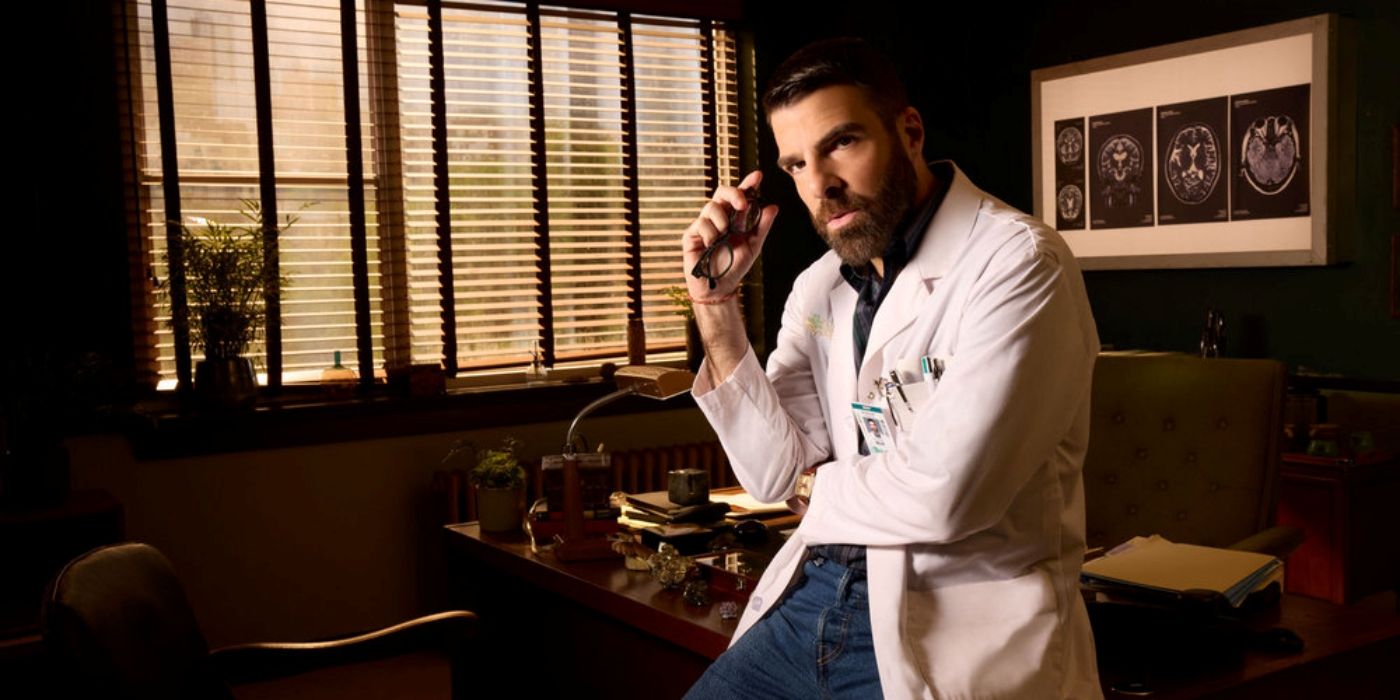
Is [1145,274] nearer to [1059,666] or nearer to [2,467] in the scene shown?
[1059,666]

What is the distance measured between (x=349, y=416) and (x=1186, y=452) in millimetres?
2657

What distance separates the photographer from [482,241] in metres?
4.59

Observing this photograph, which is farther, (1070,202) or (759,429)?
(1070,202)

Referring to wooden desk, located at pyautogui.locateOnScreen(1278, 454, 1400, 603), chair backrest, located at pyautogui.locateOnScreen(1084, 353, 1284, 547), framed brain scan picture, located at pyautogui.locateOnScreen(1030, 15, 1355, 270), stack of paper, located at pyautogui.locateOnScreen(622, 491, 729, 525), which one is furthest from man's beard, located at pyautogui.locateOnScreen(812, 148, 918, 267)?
framed brain scan picture, located at pyautogui.locateOnScreen(1030, 15, 1355, 270)

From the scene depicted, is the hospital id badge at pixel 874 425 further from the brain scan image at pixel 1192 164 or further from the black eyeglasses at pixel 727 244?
the brain scan image at pixel 1192 164

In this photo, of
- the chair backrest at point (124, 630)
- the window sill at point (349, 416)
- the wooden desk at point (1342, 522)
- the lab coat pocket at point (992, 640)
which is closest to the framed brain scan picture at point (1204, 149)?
the wooden desk at point (1342, 522)

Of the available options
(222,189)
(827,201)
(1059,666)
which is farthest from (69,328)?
(1059,666)

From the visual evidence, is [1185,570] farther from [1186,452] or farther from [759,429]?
[1186,452]

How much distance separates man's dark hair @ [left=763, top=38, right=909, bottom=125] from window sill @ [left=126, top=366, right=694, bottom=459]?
2770mm

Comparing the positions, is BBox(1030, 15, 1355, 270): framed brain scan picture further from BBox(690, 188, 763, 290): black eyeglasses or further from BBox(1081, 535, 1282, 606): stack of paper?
BBox(690, 188, 763, 290): black eyeglasses

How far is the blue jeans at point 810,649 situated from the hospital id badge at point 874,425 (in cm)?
17

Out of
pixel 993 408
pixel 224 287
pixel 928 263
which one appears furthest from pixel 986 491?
pixel 224 287

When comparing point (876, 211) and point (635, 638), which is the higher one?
point (876, 211)

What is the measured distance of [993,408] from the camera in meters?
1.47
